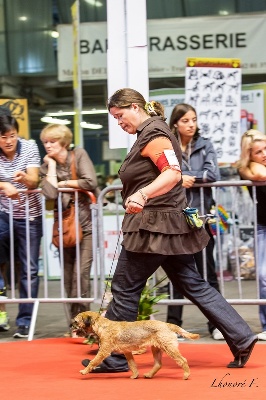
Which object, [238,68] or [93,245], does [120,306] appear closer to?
[93,245]

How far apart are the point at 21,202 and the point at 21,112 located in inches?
151

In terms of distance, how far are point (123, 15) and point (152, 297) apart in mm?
2276

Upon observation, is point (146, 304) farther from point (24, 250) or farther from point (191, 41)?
point (191, 41)

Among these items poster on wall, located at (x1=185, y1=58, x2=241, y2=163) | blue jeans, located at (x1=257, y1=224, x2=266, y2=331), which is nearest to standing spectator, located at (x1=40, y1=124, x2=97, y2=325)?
blue jeans, located at (x1=257, y1=224, x2=266, y2=331)

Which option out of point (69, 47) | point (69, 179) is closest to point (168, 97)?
point (69, 47)

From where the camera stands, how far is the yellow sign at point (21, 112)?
12086 millimetres

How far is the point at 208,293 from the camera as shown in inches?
256

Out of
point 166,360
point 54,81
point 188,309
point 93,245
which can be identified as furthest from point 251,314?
point 54,81

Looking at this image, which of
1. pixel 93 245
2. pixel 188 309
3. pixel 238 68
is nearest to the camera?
pixel 93 245

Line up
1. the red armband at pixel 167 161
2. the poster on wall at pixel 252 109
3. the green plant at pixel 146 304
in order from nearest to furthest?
the red armband at pixel 167 161 < the green plant at pixel 146 304 < the poster on wall at pixel 252 109

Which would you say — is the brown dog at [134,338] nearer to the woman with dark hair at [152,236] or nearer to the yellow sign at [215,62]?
the woman with dark hair at [152,236]

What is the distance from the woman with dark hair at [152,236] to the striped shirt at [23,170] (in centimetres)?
216

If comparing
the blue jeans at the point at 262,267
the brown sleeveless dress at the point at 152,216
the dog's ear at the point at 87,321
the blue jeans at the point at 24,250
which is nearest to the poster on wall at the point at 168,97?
the blue jeans at the point at 24,250

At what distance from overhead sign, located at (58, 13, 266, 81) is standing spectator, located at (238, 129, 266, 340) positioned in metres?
3.73
